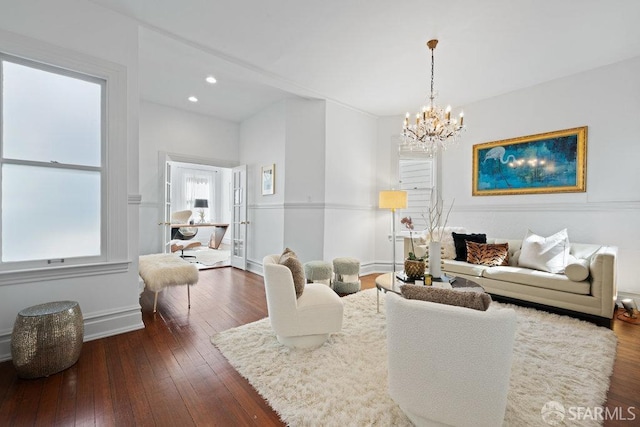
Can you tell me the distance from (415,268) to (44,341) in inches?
121

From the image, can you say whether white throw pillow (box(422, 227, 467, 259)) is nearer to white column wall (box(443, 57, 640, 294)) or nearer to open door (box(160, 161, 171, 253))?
white column wall (box(443, 57, 640, 294))

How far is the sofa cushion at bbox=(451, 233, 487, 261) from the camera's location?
3954mm

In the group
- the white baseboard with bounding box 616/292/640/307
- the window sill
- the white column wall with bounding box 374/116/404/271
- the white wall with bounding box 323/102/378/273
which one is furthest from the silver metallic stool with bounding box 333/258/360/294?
the white baseboard with bounding box 616/292/640/307

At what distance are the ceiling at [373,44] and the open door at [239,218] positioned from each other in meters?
1.76

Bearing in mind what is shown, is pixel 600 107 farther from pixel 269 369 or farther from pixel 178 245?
pixel 178 245

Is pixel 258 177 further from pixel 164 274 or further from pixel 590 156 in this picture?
pixel 590 156

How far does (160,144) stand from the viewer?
4930mm

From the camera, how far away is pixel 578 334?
8.18ft

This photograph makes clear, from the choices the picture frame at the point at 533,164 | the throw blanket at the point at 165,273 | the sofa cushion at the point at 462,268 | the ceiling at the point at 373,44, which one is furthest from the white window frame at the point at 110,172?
the picture frame at the point at 533,164

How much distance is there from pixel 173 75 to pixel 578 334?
5.77 m

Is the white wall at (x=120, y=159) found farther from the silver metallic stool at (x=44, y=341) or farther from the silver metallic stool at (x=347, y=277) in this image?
the silver metallic stool at (x=347, y=277)

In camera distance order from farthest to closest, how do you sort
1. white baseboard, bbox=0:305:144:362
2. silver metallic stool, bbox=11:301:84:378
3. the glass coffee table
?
1. the glass coffee table
2. white baseboard, bbox=0:305:144:362
3. silver metallic stool, bbox=11:301:84:378

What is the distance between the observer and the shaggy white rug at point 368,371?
154cm

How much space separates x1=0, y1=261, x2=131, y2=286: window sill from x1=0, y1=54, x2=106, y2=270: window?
0.07 m
